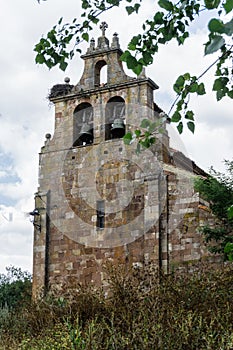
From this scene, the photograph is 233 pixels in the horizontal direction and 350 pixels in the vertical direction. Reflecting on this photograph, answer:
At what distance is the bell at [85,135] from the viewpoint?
20125 millimetres

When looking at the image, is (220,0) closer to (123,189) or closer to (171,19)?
(171,19)

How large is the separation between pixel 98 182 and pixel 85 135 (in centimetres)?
167

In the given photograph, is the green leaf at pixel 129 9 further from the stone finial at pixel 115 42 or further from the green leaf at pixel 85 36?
the stone finial at pixel 115 42

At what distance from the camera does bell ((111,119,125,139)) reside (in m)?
19.3

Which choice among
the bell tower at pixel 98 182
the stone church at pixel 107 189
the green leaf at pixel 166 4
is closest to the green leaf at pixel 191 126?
the green leaf at pixel 166 4

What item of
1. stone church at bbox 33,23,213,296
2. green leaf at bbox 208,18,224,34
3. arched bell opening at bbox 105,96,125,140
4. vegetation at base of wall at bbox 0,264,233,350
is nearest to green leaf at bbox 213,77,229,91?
green leaf at bbox 208,18,224,34

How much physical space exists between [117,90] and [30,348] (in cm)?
961

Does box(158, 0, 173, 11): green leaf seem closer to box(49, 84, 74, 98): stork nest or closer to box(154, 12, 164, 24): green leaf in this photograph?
box(154, 12, 164, 24): green leaf

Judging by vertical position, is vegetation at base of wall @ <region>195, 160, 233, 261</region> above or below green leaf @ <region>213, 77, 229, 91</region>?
above

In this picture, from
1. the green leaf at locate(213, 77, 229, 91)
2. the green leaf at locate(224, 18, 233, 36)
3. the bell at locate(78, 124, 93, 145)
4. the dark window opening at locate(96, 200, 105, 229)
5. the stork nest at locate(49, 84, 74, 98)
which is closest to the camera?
the green leaf at locate(224, 18, 233, 36)

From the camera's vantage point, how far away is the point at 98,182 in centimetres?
1945

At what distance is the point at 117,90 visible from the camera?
19.6 meters

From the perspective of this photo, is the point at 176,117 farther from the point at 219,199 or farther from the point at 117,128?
the point at 117,128

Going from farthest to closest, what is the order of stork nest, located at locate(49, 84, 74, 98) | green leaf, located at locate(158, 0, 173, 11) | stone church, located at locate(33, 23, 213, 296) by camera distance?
stork nest, located at locate(49, 84, 74, 98)
stone church, located at locate(33, 23, 213, 296)
green leaf, located at locate(158, 0, 173, 11)
